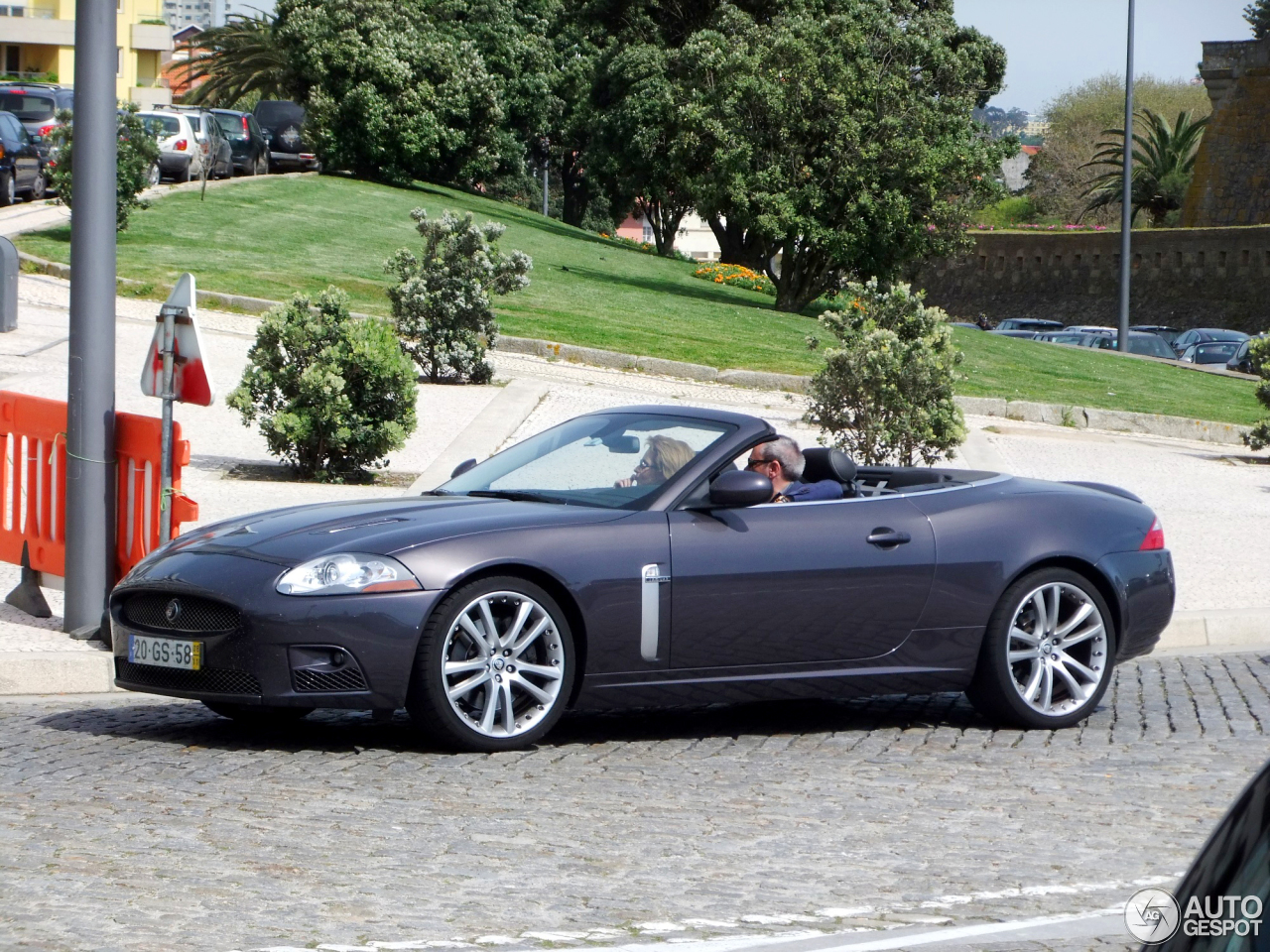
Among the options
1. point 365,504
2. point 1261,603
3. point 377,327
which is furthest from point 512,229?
point 365,504

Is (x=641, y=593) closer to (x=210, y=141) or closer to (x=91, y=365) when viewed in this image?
(x=91, y=365)

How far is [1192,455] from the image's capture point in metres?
20.4

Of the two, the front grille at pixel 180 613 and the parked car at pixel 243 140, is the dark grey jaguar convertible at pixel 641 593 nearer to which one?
the front grille at pixel 180 613

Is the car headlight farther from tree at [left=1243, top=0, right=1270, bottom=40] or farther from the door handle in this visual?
tree at [left=1243, top=0, right=1270, bottom=40]

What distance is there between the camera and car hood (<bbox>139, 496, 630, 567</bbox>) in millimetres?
6523

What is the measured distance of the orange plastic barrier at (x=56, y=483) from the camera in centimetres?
866

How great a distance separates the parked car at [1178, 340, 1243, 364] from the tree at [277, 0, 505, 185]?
19975 mm

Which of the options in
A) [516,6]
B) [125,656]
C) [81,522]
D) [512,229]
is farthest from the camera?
[516,6]

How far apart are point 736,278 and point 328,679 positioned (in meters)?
37.5

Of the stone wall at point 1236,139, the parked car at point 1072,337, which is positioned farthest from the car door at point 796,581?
the stone wall at point 1236,139

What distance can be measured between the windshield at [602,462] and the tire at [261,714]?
112 cm

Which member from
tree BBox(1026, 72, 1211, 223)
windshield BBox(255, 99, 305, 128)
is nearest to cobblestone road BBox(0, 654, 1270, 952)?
windshield BBox(255, 99, 305, 128)

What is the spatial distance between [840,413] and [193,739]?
843 centimetres

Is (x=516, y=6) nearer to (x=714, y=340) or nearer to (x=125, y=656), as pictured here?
(x=714, y=340)
